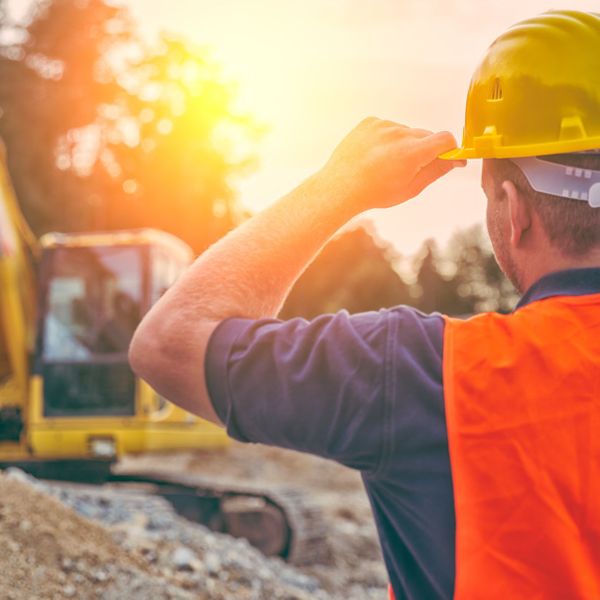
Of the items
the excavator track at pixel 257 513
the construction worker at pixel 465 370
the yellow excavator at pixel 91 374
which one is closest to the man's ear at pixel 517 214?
the construction worker at pixel 465 370

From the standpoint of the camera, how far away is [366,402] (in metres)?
1.39

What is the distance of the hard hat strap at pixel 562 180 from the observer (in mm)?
1479

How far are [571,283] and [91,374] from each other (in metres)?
8.82

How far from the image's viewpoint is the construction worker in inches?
54.2

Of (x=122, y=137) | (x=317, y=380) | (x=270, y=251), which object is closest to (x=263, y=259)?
(x=270, y=251)

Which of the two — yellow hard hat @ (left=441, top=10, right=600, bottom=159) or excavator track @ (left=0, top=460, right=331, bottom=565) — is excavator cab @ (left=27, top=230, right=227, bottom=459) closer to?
excavator track @ (left=0, top=460, right=331, bottom=565)

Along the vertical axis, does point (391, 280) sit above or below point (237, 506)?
below

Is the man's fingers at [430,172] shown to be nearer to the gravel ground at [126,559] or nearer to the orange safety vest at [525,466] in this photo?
the orange safety vest at [525,466]

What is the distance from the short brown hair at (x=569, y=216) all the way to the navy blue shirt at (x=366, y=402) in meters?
0.23

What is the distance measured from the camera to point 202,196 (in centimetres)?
3369

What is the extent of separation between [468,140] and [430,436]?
59 centimetres

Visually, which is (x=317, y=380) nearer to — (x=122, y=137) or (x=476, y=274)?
(x=122, y=137)

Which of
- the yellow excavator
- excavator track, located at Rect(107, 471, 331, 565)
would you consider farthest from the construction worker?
the yellow excavator

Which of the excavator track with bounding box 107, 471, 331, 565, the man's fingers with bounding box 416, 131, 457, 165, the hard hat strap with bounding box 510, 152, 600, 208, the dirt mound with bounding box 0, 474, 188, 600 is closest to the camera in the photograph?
the hard hat strap with bounding box 510, 152, 600, 208
